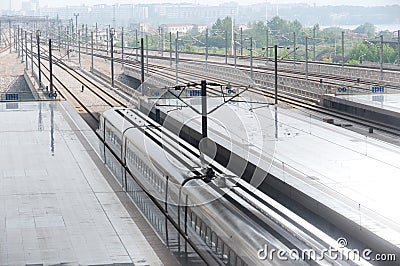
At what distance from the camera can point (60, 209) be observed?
29.3ft

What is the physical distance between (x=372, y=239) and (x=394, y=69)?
79.5 feet

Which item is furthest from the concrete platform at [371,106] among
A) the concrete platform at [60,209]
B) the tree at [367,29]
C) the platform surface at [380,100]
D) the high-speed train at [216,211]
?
the tree at [367,29]

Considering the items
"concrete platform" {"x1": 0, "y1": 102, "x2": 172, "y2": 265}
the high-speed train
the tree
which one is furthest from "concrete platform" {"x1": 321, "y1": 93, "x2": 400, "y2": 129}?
the tree

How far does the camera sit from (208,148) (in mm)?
10523

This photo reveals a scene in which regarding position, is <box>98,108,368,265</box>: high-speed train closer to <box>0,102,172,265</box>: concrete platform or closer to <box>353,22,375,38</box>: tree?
<box>0,102,172,265</box>: concrete platform

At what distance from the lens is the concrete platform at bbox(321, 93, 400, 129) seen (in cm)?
1608

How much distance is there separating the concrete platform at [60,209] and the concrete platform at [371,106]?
5758 mm

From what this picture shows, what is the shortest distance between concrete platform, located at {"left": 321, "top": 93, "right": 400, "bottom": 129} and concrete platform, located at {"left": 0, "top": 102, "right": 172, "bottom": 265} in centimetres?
576

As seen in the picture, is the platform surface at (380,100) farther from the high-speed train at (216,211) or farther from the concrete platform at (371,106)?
the high-speed train at (216,211)

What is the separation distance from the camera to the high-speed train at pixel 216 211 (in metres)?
5.90

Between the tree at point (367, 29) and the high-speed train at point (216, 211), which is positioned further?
the tree at point (367, 29)

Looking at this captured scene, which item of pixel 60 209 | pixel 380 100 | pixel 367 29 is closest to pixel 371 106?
pixel 380 100

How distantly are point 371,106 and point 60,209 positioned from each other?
32.2 feet

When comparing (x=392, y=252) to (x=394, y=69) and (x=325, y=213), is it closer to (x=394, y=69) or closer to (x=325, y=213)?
(x=325, y=213)
